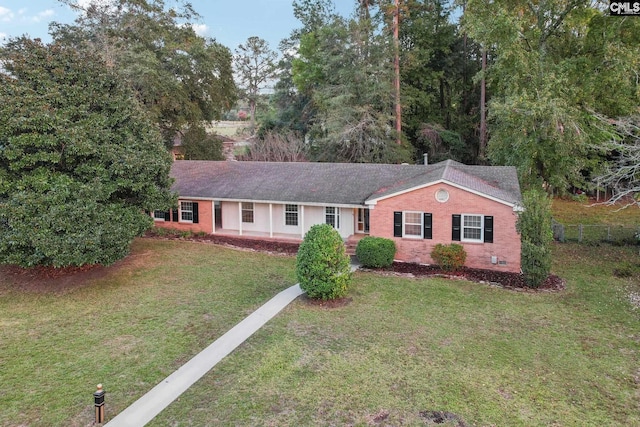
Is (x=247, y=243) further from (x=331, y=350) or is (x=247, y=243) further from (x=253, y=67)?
(x=253, y=67)

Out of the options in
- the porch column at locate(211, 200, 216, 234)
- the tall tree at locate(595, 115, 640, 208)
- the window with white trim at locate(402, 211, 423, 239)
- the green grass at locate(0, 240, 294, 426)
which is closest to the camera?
the green grass at locate(0, 240, 294, 426)

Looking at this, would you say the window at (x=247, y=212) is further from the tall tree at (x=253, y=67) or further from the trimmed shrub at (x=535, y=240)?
the tall tree at (x=253, y=67)

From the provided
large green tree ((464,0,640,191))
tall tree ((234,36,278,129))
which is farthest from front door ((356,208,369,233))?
tall tree ((234,36,278,129))

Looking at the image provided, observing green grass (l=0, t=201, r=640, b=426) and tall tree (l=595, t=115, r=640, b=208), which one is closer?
green grass (l=0, t=201, r=640, b=426)

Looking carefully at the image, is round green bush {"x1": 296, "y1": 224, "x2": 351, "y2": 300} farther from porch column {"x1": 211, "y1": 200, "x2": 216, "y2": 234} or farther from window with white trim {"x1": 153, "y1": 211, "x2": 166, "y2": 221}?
window with white trim {"x1": 153, "y1": 211, "x2": 166, "y2": 221}

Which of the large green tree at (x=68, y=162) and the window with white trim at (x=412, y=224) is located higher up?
the large green tree at (x=68, y=162)

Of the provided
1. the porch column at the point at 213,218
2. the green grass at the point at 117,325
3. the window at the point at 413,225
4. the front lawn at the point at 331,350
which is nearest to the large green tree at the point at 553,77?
the window at the point at 413,225
